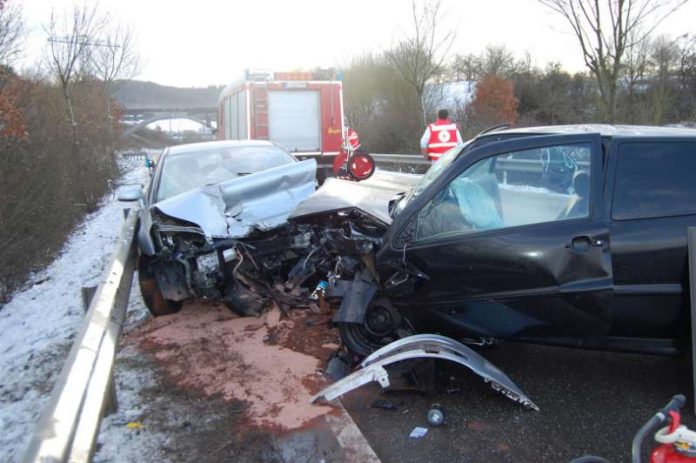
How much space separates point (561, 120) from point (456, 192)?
22665mm

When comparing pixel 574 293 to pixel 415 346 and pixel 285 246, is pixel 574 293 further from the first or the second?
pixel 285 246

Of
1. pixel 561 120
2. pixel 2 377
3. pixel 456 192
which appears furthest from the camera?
pixel 561 120

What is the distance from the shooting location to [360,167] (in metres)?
5.85

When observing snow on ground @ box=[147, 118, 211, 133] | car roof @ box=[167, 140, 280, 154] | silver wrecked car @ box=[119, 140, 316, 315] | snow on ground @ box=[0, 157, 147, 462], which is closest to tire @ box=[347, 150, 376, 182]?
silver wrecked car @ box=[119, 140, 316, 315]

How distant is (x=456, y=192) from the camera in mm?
3598

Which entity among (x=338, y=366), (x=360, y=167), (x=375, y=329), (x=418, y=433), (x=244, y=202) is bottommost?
(x=418, y=433)

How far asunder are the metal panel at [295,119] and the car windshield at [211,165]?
21.5 ft

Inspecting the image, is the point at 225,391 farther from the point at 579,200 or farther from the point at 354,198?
the point at 579,200

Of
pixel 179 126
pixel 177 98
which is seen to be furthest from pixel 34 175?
pixel 179 126

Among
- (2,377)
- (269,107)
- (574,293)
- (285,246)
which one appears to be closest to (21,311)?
(2,377)

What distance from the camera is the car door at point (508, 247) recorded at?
3.20 meters

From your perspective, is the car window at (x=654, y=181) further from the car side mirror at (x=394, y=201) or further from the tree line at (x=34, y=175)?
the tree line at (x=34, y=175)

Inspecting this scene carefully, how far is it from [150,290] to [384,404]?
2.66m

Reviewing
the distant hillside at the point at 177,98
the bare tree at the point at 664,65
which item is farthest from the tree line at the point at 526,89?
the distant hillside at the point at 177,98
